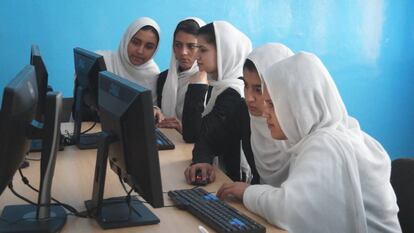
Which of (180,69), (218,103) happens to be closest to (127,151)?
(218,103)

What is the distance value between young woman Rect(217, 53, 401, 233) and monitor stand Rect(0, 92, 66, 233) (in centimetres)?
53

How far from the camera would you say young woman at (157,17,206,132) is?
3.11 meters

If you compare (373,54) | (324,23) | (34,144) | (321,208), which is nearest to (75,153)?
(34,144)

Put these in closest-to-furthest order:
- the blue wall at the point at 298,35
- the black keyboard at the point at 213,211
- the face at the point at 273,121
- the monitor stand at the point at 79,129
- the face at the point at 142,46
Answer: the black keyboard at the point at 213,211
the face at the point at 273,121
the monitor stand at the point at 79,129
the face at the point at 142,46
the blue wall at the point at 298,35

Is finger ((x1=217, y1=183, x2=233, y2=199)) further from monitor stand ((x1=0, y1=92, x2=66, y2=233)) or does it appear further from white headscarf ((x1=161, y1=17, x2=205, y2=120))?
white headscarf ((x1=161, y1=17, x2=205, y2=120))

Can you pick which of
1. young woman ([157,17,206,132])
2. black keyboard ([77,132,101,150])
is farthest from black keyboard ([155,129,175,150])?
young woman ([157,17,206,132])

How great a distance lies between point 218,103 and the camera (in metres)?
2.54

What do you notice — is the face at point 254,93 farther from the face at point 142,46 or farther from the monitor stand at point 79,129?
the face at point 142,46

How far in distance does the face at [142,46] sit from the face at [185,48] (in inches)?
7.2

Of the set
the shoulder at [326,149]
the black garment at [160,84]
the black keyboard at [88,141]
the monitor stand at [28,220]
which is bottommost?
the black keyboard at [88,141]

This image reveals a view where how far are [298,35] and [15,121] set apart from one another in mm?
3237

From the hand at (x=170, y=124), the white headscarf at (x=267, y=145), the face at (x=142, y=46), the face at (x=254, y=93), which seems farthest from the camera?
the face at (x=142, y=46)

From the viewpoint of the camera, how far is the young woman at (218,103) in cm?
236

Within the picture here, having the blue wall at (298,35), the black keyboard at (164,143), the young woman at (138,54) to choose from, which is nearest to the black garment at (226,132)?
the black keyboard at (164,143)
